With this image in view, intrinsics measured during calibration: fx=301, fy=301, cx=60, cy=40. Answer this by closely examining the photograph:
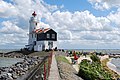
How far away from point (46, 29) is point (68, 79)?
174ft

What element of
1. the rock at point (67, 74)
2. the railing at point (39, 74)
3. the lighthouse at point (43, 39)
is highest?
the lighthouse at point (43, 39)

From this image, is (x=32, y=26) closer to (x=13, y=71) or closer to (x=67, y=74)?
(x=13, y=71)

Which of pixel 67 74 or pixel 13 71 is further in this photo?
pixel 13 71

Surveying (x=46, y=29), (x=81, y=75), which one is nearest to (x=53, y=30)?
(x=46, y=29)

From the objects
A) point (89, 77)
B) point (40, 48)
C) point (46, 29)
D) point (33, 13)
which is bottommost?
point (89, 77)

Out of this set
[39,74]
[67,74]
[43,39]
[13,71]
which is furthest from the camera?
[43,39]

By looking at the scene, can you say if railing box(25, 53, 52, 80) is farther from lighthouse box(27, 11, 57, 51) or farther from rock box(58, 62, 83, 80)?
lighthouse box(27, 11, 57, 51)

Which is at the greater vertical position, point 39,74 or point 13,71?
point 39,74

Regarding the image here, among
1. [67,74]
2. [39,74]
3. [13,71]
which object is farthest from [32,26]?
[39,74]

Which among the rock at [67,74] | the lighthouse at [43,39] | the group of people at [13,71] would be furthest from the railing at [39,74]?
the lighthouse at [43,39]

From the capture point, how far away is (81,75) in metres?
26.3

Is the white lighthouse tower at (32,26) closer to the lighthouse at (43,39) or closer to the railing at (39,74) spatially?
the lighthouse at (43,39)

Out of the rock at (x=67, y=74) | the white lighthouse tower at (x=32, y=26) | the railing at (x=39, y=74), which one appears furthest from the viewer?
the white lighthouse tower at (x=32, y=26)

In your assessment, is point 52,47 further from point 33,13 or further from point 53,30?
point 33,13
